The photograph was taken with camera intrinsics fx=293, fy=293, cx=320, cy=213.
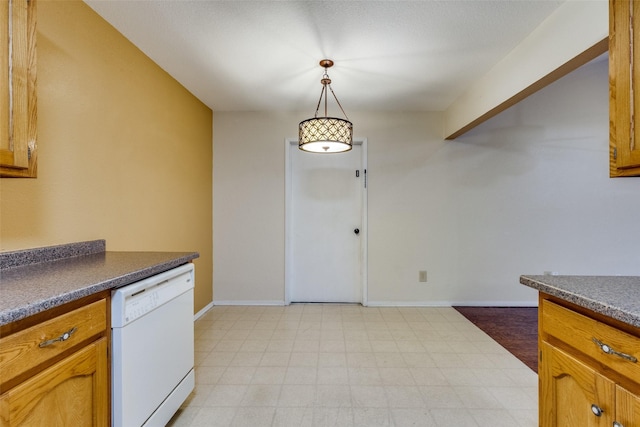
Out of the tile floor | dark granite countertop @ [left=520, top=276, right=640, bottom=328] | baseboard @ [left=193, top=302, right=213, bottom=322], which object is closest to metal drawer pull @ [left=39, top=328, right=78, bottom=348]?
the tile floor

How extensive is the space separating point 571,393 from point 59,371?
5.44ft

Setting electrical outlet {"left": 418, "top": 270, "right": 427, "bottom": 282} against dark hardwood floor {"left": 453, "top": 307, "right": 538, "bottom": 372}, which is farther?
electrical outlet {"left": 418, "top": 270, "right": 427, "bottom": 282}

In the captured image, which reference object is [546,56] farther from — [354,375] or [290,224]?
[290,224]

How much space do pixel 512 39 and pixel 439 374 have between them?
7.68 feet

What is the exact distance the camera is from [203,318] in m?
3.09

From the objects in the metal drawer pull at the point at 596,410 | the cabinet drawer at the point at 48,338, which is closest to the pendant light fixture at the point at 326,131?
the cabinet drawer at the point at 48,338

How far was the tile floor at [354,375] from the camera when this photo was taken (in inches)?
64.1

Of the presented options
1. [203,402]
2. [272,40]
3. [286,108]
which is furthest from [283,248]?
[272,40]

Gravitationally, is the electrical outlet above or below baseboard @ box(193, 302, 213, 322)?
above

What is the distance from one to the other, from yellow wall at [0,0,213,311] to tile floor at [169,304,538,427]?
1088mm

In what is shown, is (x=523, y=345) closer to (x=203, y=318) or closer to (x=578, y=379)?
(x=578, y=379)

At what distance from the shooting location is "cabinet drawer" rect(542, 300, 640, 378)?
0.79 meters

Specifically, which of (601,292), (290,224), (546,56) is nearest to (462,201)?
(546,56)

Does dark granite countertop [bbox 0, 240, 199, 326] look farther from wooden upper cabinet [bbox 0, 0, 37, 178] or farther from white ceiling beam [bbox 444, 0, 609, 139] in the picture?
white ceiling beam [bbox 444, 0, 609, 139]
